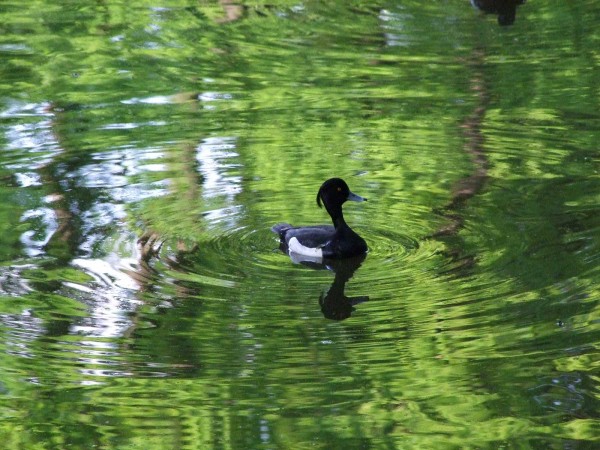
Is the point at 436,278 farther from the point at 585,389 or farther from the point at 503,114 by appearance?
the point at 503,114

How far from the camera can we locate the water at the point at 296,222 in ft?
26.0

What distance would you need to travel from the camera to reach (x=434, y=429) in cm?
762

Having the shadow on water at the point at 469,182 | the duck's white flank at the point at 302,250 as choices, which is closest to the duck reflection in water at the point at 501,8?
the shadow on water at the point at 469,182

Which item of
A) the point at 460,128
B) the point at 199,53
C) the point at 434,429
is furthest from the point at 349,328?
the point at 199,53

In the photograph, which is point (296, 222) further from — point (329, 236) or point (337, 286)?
point (337, 286)

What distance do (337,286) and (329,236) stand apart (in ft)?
3.29

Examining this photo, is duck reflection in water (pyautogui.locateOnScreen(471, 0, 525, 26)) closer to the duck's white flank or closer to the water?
the water

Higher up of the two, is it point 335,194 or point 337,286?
point 335,194

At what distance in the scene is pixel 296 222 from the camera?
37.8 feet

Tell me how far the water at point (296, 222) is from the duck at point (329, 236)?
152 mm

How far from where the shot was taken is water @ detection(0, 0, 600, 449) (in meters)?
7.93

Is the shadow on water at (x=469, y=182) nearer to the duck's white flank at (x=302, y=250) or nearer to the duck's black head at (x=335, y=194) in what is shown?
the duck's black head at (x=335, y=194)

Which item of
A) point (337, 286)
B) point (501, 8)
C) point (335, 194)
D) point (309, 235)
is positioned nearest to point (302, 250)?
point (309, 235)

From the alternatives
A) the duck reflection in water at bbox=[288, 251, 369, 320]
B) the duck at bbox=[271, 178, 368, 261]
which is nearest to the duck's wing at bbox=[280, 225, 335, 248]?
the duck at bbox=[271, 178, 368, 261]
